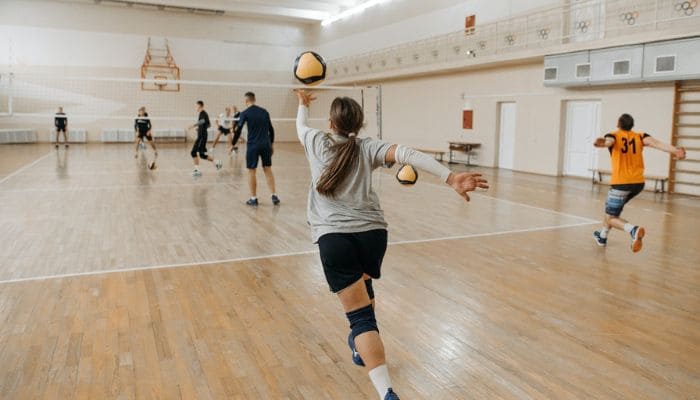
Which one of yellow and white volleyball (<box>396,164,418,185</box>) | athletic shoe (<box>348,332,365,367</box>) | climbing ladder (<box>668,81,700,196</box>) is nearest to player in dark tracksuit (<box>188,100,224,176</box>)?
athletic shoe (<box>348,332,365,367</box>)

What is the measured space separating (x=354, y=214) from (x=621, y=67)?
1224 cm

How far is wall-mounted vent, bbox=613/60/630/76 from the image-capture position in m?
12.6

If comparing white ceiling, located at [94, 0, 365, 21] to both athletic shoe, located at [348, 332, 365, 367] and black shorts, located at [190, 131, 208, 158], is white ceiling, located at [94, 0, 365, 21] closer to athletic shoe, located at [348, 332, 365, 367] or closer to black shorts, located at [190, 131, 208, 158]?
black shorts, located at [190, 131, 208, 158]

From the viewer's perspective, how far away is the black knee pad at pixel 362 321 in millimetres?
2607

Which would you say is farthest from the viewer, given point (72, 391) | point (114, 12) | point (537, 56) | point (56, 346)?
point (114, 12)

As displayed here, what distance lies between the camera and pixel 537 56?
15.1m

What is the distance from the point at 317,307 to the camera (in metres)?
4.44

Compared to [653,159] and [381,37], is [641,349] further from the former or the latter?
[381,37]

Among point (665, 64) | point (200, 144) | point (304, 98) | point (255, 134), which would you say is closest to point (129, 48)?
point (200, 144)

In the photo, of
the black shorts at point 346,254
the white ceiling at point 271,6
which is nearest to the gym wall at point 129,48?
the white ceiling at point 271,6

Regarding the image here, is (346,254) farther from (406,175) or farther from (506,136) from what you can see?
(506,136)

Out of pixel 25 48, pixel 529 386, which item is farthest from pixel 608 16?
pixel 25 48

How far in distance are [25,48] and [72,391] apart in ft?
88.3

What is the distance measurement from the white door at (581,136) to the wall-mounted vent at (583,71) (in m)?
1.13
